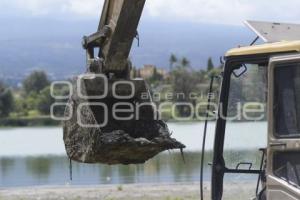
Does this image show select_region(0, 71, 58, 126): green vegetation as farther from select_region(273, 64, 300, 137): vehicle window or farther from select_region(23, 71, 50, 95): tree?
select_region(273, 64, 300, 137): vehicle window

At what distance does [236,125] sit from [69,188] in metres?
11.3

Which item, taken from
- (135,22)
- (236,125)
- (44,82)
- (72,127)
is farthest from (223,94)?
(44,82)

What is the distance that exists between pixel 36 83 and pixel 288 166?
295ft

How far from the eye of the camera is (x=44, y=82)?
315 ft

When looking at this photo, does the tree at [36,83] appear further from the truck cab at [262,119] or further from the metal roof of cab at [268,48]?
the metal roof of cab at [268,48]

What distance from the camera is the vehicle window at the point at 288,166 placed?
16.7ft

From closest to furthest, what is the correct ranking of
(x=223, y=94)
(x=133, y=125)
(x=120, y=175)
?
(x=223, y=94), (x=133, y=125), (x=120, y=175)

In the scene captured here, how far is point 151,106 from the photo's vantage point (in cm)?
773

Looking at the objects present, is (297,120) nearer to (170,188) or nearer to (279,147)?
(279,147)

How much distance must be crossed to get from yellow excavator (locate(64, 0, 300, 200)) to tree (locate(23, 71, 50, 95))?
81435 millimetres

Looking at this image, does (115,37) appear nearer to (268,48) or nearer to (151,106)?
(151,106)

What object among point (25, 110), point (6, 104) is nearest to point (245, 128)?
point (6, 104)

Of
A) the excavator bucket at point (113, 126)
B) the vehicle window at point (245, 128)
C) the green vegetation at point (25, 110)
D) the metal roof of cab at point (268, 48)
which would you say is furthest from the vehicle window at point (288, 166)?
the green vegetation at point (25, 110)

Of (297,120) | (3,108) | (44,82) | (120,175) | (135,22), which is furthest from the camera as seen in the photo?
(44,82)
